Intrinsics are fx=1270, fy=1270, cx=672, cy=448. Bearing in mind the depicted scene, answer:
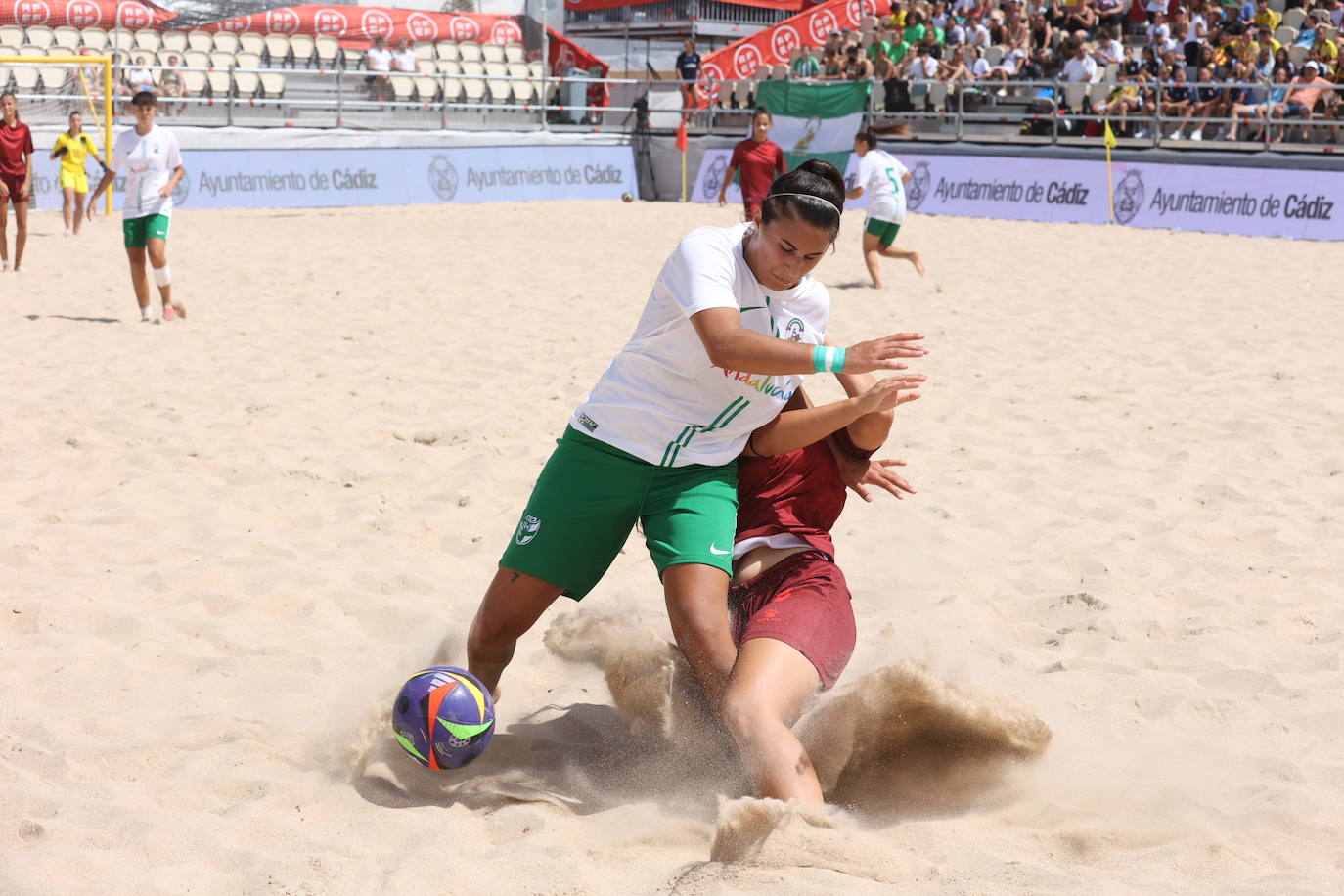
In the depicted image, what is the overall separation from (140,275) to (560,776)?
783 cm

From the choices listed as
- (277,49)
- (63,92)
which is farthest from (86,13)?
(63,92)

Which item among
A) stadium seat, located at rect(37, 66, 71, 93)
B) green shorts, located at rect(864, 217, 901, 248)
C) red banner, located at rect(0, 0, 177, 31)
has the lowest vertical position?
green shorts, located at rect(864, 217, 901, 248)

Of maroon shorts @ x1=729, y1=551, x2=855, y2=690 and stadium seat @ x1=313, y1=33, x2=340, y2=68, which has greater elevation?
stadium seat @ x1=313, y1=33, x2=340, y2=68

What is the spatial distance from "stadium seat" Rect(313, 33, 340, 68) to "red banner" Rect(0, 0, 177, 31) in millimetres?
2909

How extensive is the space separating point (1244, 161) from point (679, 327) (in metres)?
15.6

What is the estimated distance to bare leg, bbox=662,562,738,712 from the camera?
122 inches

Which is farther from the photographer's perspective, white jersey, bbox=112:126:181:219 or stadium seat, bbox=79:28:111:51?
stadium seat, bbox=79:28:111:51

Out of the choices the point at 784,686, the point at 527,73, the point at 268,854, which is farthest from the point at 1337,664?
the point at 527,73

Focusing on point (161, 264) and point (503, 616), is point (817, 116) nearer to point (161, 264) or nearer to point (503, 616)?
point (161, 264)

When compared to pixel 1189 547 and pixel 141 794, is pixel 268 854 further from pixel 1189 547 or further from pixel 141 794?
pixel 1189 547

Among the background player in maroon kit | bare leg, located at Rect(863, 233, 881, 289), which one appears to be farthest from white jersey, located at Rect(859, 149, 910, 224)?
the background player in maroon kit

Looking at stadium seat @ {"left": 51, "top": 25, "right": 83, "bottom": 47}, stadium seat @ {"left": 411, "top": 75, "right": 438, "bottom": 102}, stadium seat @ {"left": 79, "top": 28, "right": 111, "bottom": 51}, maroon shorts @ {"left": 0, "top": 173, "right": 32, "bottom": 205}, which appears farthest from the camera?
stadium seat @ {"left": 411, "top": 75, "right": 438, "bottom": 102}

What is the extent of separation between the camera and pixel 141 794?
3.04 metres

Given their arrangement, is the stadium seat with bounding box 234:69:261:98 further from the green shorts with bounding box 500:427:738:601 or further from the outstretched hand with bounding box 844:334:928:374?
the outstretched hand with bounding box 844:334:928:374
